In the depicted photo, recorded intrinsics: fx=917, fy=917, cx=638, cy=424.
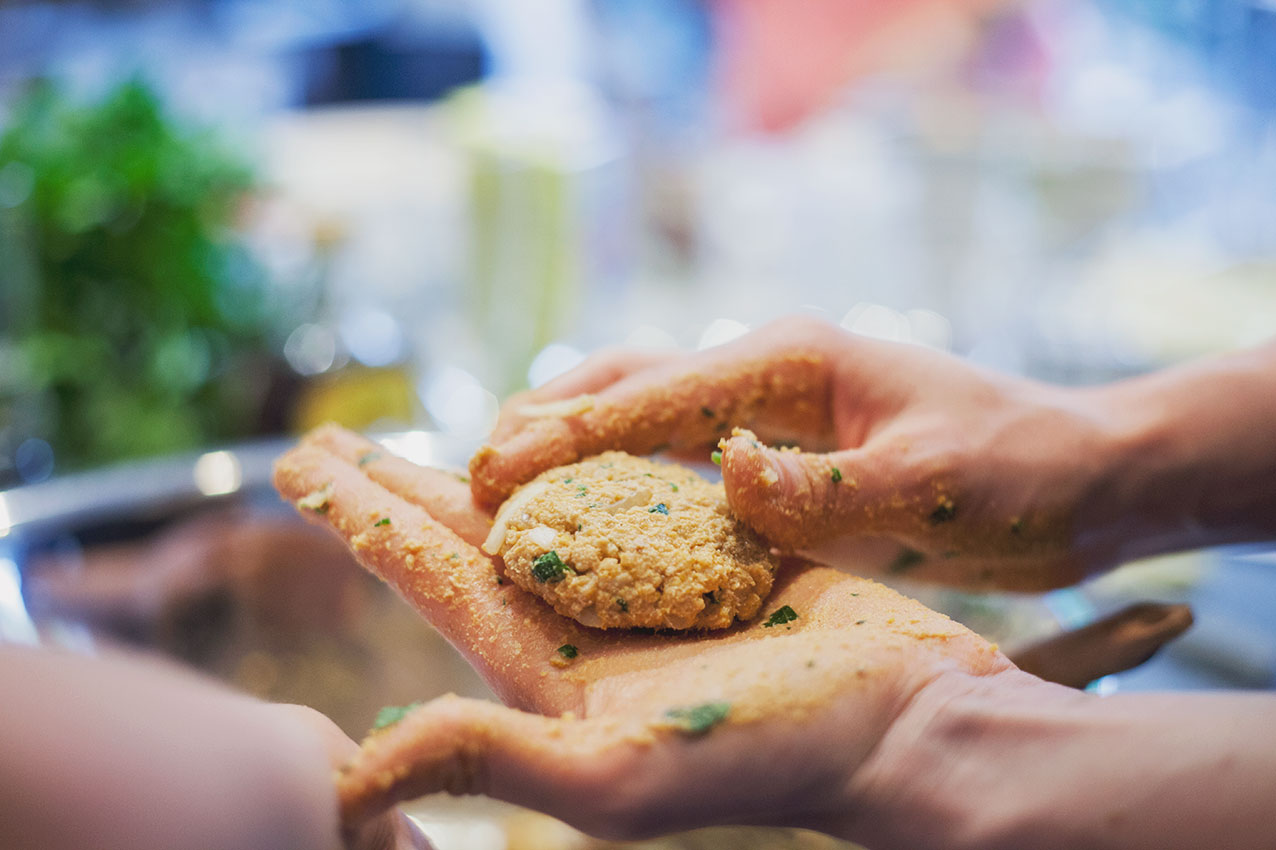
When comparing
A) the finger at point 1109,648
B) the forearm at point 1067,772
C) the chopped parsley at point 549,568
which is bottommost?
the finger at point 1109,648

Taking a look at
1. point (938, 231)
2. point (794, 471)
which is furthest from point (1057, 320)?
point (794, 471)

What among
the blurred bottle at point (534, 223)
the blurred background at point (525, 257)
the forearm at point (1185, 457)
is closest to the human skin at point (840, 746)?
the blurred background at point (525, 257)

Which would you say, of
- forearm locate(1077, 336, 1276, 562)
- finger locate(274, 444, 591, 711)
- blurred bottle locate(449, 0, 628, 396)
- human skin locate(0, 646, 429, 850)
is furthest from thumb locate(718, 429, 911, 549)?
blurred bottle locate(449, 0, 628, 396)

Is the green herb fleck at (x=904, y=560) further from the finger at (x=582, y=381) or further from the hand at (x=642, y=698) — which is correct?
the finger at (x=582, y=381)

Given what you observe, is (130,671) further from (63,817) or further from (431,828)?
(431,828)

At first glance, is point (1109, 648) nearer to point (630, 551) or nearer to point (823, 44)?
point (630, 551)

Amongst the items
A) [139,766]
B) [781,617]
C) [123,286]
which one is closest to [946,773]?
[781,617]

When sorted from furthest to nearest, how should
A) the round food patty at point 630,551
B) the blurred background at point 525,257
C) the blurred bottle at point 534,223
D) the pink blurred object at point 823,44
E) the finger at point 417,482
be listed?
the pink blurred object at point 823,44 → the blurred bottle at point 534,223 → the blurred background at point 525,257 → the finger at point 417,482 → the round food patty at point 630,551
